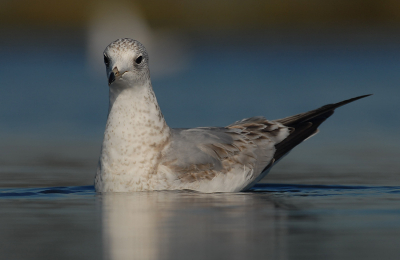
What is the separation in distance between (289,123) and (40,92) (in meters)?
8.60

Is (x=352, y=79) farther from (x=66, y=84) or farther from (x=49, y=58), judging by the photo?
(x=49, y=58)

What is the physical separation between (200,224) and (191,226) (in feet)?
0.31

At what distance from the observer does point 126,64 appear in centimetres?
856

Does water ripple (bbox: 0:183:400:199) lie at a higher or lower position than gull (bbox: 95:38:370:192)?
lower

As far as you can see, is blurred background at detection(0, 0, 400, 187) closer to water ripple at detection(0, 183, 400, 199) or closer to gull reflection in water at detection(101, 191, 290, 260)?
water ripple at detection(0, 183, 400, 199)

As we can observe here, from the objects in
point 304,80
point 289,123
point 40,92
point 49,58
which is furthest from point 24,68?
point 289,123

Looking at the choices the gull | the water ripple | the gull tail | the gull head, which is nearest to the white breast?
the gull

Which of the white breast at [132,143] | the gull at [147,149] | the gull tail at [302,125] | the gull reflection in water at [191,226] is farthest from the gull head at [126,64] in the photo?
the gull tail at [302,125]

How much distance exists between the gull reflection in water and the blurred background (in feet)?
6.59

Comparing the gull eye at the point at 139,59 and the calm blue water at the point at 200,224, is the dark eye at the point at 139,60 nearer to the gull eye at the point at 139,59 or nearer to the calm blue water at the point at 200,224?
the gull eye at the point at 139,59

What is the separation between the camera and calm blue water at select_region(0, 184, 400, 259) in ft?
17.5

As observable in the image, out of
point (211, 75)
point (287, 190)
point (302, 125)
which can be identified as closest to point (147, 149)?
point (287, 190)

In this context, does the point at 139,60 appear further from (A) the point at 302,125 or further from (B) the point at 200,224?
(B) the point at 200,224

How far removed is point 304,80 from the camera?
63.9 ft
